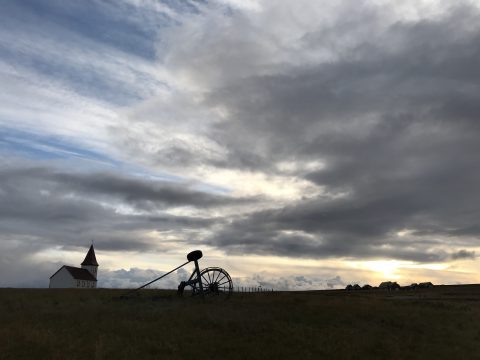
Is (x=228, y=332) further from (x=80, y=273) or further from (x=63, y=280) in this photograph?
(x=80, y=273)

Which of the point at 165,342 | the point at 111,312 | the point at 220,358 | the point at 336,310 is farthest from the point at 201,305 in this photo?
the point at 220,358

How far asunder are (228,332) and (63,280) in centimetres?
9888

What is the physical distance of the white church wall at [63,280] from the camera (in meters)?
108

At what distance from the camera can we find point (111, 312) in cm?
2853

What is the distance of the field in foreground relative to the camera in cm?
1905

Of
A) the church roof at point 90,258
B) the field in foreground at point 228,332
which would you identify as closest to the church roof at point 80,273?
the church roof at point 90,258

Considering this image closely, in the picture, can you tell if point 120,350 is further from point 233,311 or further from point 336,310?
point 336,310

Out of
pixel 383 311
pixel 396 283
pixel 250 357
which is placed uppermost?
pixel 396 283

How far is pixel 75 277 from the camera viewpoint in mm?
108750

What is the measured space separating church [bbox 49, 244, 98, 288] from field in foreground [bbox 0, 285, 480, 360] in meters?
81.4

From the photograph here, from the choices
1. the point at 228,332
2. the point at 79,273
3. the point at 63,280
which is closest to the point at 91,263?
the point at 79,273

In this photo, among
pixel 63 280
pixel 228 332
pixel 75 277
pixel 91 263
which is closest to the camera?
pixel 228 332

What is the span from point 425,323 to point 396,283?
99646mm

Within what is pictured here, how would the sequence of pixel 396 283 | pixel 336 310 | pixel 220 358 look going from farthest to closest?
pixel 396 283 → pixel 336 310 → pixel 220 358
